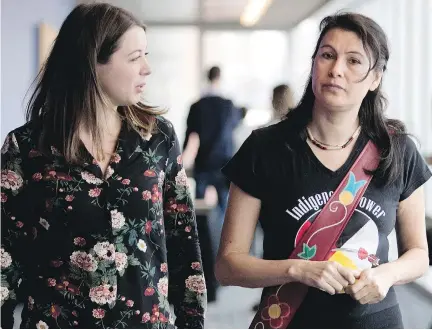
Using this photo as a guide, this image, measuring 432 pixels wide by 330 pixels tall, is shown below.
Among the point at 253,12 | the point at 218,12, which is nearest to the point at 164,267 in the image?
the point at 253,12

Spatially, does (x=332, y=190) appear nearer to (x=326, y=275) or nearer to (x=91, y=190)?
(x=326, y=275)

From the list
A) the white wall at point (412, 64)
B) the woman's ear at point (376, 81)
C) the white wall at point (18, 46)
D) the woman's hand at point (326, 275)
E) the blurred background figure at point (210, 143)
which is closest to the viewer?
the woman's hand at point (326, 275)

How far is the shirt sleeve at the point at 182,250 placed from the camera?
4.44 feet

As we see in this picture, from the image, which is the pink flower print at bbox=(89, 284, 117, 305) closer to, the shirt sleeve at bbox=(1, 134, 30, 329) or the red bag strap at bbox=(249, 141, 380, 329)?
the shirt sleeve at bbox=(1, 134, 30, 329)

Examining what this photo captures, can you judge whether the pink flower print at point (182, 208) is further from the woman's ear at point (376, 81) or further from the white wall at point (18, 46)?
the white wall at point (18, 46)

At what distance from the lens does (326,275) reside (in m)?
1.20

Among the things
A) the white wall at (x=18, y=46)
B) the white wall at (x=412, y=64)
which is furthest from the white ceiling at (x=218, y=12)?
the white wall at (x=18, y=46)

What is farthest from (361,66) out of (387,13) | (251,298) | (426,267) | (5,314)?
(251,298)

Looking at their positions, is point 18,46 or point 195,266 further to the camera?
point 18,46

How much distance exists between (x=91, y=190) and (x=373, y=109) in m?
0.55

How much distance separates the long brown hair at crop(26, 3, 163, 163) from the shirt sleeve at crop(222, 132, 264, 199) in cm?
18

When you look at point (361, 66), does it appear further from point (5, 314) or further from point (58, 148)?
point (5, 314)

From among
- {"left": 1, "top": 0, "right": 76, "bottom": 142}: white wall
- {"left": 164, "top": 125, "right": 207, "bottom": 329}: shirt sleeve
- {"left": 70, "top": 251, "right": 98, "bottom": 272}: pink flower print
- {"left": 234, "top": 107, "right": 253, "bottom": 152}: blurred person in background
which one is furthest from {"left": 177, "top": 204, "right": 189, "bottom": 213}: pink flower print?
{"left": 234, "top": 107, "right": 253, "bottom": 152}: blurred person in background

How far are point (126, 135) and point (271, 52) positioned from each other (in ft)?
15.2
